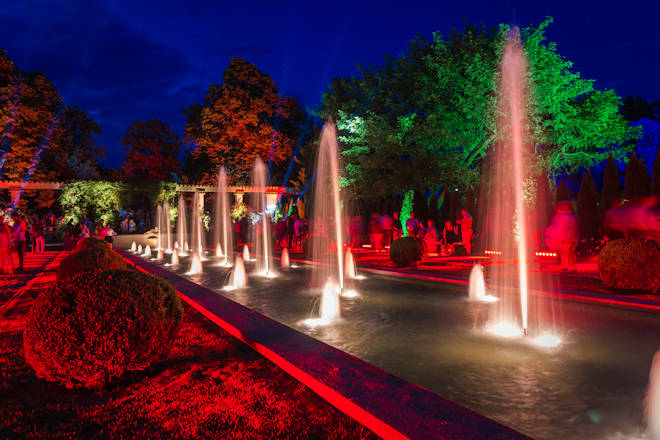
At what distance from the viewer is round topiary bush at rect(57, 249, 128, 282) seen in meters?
8.00

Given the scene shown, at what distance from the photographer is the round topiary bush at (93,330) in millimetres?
3861

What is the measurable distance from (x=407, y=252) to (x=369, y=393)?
1031 centimetres

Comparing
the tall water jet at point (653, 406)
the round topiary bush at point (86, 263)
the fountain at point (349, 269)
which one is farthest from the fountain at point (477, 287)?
the round topiary bush at point (86, 263)

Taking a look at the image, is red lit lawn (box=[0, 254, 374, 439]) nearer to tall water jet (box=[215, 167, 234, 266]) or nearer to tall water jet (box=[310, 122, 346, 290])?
tall water jet (box=[310, 122, 346, 290])

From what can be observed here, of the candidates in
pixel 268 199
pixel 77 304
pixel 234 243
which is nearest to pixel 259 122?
pixel 268 199

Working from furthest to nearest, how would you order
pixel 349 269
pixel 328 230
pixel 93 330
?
pixel 328 230 < pixel 349 269 < pixel 93 330

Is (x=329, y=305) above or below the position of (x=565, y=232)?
below

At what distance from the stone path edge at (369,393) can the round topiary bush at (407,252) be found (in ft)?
27.9

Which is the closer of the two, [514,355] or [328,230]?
[514,355]

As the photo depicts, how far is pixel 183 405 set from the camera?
3.72 metres

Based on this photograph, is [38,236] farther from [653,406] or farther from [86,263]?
[653,406]

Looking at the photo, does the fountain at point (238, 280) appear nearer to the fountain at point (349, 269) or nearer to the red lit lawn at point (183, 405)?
the fountain at point (349, 269)

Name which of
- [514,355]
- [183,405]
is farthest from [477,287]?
[183,405]

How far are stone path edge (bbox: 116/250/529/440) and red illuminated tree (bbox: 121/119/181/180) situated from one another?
54765 mm
